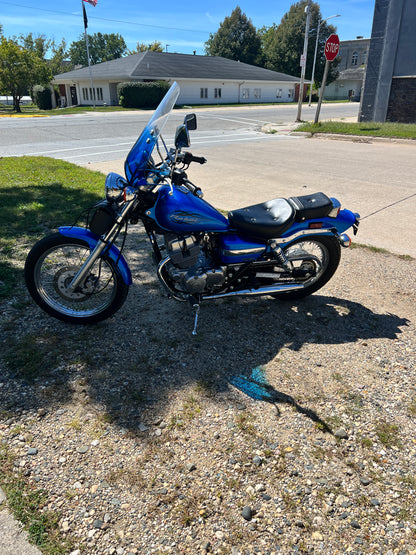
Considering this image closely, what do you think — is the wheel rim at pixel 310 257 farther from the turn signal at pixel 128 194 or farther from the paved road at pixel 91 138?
the paved road at pixel 91 138

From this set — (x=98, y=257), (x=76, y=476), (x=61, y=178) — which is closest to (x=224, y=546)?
(x=76, y=476)

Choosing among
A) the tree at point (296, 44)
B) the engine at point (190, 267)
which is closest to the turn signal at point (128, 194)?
the engine at point (190, 267)

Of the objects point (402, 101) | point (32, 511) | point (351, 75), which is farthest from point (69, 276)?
point (351, 75)

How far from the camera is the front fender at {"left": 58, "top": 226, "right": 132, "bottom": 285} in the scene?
11.2ft

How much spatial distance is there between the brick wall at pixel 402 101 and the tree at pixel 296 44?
4093 centimetres

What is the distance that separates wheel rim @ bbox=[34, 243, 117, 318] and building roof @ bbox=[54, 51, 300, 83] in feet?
128

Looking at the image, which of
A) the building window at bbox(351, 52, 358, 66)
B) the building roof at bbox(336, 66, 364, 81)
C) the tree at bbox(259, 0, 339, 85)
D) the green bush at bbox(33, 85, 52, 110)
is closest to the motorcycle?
the green bush at bbox(33, 85, 52, 110)

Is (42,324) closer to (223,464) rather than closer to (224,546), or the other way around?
(223,464)

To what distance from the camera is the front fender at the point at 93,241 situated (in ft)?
11.2

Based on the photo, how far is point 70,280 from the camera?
11.9 feet

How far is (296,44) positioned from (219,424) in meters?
64.6

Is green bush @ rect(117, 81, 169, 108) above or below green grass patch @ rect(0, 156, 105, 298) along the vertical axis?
above

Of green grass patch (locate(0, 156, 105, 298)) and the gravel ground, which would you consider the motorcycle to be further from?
green grass patch (locate(0, 156, 105, 298))

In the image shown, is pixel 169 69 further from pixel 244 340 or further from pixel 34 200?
pixel 244 340
